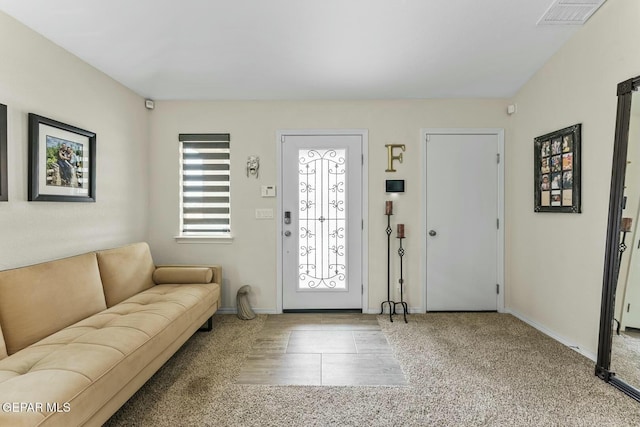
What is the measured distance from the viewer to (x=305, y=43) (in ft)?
8.48

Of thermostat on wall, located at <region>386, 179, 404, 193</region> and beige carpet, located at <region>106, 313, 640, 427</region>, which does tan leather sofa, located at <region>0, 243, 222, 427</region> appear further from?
thermostat on wall, located at <region>386, 179, 404, 193</region>

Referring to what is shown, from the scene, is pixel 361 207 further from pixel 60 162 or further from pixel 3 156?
pixel 3 156

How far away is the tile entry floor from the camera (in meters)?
2.25

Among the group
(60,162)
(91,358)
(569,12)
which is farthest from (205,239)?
(569,12)

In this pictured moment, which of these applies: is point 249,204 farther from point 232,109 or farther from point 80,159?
point 80,159

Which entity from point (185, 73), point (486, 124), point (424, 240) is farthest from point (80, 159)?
point (486, 124)

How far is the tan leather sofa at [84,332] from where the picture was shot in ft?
4.33

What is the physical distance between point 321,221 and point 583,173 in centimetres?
242

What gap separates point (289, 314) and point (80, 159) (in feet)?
8.20

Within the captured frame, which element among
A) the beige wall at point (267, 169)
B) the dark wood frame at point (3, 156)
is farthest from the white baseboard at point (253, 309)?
the dark wood frame at point (3, 156)

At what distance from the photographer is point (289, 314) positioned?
3570mm

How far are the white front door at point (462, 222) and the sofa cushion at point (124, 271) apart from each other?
2.98m

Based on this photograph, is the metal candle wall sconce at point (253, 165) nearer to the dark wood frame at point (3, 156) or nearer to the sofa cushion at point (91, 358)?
the sofa cushion at point (91, 358)

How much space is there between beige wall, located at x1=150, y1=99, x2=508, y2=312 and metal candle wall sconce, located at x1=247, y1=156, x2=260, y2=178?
56mm
